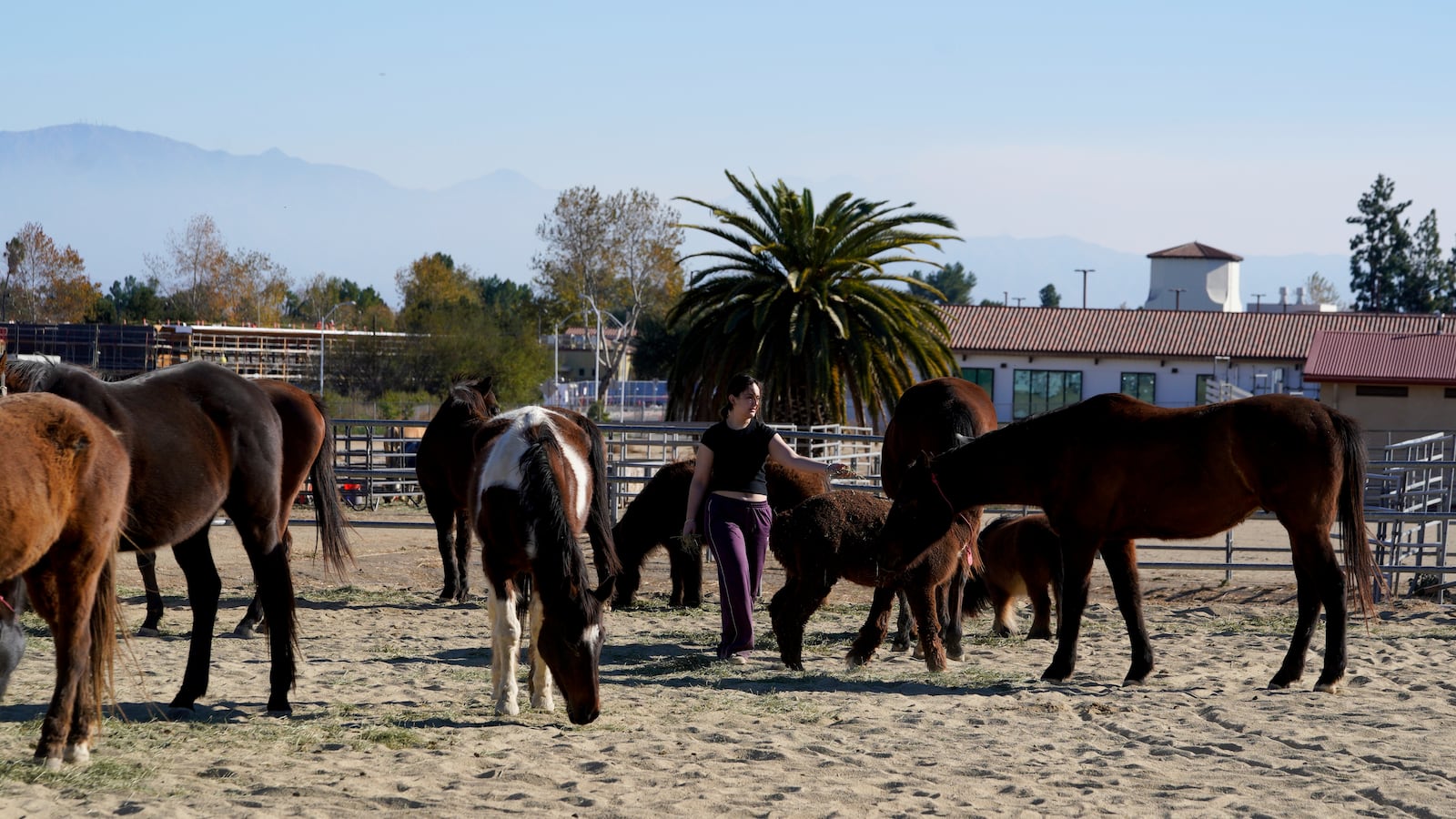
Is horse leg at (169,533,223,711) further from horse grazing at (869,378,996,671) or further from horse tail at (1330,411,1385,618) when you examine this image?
horse tail at (1330,411,1385,618)

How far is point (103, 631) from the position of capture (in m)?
4.64

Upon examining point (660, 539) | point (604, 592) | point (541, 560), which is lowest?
point (660, 539)

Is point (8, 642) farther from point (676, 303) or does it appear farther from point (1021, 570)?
point (676, 303)

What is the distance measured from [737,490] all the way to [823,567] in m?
0.62

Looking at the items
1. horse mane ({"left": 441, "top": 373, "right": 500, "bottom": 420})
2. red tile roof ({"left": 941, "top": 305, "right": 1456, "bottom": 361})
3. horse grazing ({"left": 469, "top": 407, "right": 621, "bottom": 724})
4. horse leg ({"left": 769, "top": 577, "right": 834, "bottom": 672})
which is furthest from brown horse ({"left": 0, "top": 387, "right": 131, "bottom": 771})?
red tile roof ({"left": 941, "top": 305, "right": 1456, "bottom": 361})

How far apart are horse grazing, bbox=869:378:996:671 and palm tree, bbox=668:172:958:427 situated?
40.3ft

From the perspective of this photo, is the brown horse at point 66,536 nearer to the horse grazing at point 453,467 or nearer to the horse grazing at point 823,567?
the horse grazing at point 823,567

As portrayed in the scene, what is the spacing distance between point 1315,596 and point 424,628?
17.3ft

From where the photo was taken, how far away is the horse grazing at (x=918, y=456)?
706 cm

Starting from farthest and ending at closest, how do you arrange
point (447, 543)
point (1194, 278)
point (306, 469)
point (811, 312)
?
point (1194, 278) < point (811, 312) < point (447, 543) < point (306, 469)

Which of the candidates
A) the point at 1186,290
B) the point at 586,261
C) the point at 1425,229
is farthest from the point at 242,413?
the point at 1425,229

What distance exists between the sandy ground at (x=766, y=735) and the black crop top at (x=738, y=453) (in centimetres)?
100

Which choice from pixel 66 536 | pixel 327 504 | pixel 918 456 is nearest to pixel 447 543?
pixel 327 504

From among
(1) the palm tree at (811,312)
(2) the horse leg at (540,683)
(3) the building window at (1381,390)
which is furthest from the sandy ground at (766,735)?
(3) the building window at (1381,390)
